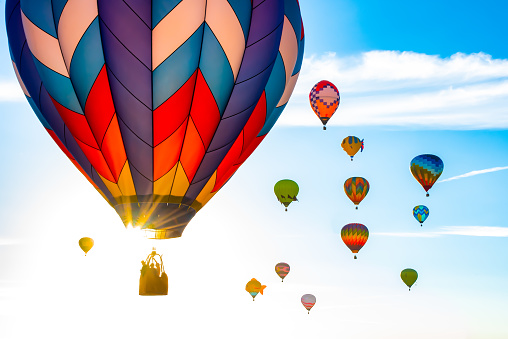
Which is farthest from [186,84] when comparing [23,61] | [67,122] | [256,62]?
[23,61]

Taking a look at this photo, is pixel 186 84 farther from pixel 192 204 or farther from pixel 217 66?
pixel 192 204

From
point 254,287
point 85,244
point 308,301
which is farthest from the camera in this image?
point 308,301

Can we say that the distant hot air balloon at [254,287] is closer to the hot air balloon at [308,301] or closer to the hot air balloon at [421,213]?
the hot air balloon at [308,301]

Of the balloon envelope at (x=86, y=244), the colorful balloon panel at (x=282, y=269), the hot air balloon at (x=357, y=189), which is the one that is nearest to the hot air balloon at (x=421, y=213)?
the hot air balloon at (x=357, y=189)

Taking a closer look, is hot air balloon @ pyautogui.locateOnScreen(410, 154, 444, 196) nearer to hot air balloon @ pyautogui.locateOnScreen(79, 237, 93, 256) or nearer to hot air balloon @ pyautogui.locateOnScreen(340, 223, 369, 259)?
hot air balloon @ pyautogui.locateOnScreen(340, 223, 369, 259)

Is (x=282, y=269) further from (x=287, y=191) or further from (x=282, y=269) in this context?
(x=287, y=191)

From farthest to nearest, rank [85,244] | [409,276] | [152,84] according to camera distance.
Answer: [409,276]
[85,244]
[152,84]

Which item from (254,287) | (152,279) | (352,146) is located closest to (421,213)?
(352,146)

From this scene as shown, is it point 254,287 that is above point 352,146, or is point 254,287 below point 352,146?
below
